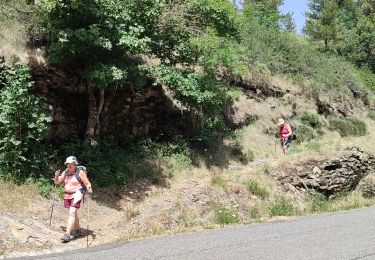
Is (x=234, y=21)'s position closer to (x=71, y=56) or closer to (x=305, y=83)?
(x=71, y=56)

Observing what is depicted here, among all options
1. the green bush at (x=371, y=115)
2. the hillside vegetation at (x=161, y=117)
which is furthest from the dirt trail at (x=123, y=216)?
the green bush at (x=371, y=115)

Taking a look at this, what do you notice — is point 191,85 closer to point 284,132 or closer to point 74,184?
point 284,132

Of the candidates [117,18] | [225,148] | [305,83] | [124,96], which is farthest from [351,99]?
[117,18]

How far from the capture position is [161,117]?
17.9 meters

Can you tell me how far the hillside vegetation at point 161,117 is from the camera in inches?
476

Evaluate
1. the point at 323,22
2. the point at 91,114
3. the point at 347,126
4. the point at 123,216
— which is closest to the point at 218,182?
the point at 123,216

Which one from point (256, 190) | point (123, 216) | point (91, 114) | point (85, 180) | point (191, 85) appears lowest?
point (123, 216)

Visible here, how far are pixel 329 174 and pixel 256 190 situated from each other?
3.31 meters

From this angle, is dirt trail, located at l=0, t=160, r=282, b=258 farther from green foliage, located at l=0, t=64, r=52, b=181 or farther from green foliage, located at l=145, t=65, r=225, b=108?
green foliage, located at l=145, t=65, r=225, b=108

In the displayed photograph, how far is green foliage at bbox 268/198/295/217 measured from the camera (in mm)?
13352

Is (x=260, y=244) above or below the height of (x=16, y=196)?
above

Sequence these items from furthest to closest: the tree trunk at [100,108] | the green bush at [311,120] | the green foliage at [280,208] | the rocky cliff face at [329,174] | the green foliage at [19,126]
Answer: the green bush at [311,120] → the rocky cliff face at [329,174] → the tree trunk at [100,108] → the green foliage at [280,208] → the green foliage at [19,126]

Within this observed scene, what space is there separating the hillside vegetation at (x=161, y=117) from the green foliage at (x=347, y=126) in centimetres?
290

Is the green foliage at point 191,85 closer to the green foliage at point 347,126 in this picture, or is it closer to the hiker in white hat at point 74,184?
the hiker in white hat at point 74,184
